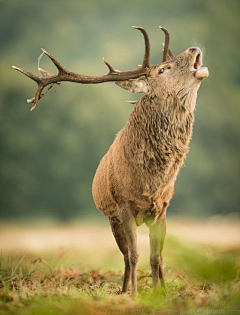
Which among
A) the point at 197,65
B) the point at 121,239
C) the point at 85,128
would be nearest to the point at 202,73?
the point at 197,65

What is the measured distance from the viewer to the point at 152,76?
4742 millimetres

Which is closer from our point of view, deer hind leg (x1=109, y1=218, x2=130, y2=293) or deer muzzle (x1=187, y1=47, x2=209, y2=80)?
deer muzzle (x1=187, y1=47, x2=209, y2=80)

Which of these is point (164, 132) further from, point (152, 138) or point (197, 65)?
point (197, 65)

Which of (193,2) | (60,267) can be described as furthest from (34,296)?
(193,2)

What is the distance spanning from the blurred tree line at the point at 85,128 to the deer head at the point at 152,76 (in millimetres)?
12731

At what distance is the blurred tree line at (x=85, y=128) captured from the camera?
62.1 feet

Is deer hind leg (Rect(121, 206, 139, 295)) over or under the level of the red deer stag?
under

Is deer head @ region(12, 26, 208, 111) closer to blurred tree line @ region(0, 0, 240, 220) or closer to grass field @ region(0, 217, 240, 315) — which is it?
grass field @ region(0, 217, 240, 315)

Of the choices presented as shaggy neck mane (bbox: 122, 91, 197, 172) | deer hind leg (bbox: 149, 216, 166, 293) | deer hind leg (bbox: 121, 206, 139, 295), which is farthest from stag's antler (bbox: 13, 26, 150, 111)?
deer hind leg (bbox: 149, 216, 166, 293)

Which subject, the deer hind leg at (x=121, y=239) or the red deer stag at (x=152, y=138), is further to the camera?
the deer hind leg at (x=121, y=239)

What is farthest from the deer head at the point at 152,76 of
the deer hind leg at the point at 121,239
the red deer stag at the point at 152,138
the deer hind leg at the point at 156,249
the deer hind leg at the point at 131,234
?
the deer hind leg at the point at 121,239

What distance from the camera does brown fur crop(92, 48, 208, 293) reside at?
4523 millimetres

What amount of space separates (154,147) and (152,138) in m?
0.09

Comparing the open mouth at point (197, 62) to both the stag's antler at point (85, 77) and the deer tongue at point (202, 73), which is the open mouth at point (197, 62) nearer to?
the deer tongue at point (202, 73)
